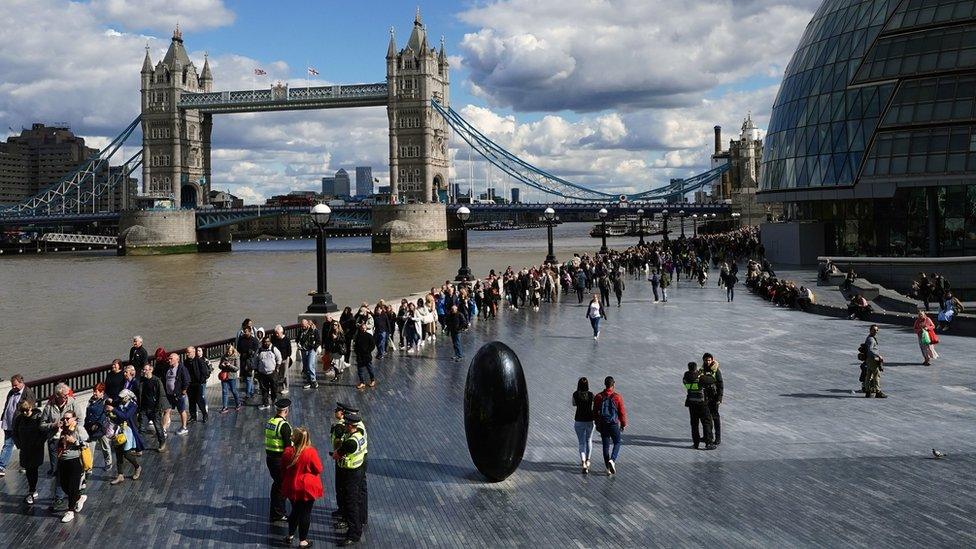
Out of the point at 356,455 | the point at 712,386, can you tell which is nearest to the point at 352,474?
the point at 356,455

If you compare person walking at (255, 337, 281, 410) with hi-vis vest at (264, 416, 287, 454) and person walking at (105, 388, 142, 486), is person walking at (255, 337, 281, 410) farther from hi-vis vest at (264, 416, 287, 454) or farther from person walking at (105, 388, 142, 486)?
hi-vis vest at (264, 416, 287, 454)

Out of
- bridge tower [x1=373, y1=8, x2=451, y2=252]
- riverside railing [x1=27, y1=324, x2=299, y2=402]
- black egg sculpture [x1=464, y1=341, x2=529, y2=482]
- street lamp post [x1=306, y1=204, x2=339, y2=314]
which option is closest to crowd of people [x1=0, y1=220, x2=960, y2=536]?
riverside railing [x1=27, y1=324, x2=299, y2=402]

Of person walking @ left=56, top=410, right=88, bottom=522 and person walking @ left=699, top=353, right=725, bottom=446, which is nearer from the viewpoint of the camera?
person walking @ left=56, top=410, right=88, bottom=522

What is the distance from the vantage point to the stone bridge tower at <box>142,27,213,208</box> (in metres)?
164

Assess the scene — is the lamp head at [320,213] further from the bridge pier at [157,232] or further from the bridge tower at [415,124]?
the bridge tower at [415,124]

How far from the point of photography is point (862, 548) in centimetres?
809

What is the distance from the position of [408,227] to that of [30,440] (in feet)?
337

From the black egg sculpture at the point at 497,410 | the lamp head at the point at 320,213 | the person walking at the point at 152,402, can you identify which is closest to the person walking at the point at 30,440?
the person walking at the point at 152,402

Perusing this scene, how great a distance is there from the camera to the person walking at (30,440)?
10008 millimetres

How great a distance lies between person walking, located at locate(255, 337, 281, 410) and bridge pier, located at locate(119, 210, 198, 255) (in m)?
111

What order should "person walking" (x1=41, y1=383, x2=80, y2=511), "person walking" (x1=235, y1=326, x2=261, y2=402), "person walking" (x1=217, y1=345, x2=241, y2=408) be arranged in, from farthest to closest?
1. "person walking" (x1=235, y1=326, x2=261, y2=402)
2. "person walking" (x1=217, y1=345, x2=241, y2=408)
3. "person walking" (x1=41, y1=383, x2=80, y2=511)

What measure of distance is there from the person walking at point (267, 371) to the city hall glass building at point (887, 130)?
3193cm

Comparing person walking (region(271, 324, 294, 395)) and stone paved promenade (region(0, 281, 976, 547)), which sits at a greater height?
person walking (region(271, 324, 294, 395))

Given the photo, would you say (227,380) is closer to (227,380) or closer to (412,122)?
(227,380)
